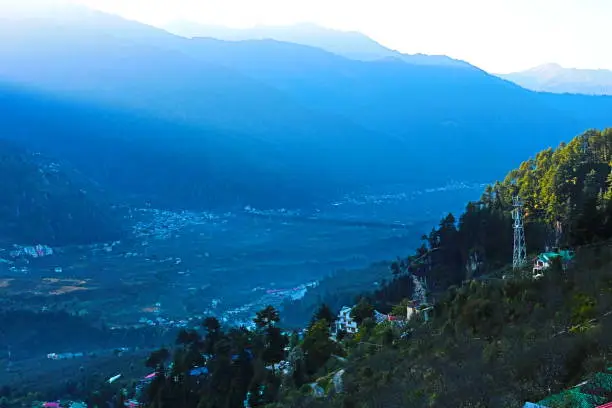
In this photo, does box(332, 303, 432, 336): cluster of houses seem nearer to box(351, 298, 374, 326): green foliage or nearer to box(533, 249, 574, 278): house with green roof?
box(351, 298, 374, 326): green foliage

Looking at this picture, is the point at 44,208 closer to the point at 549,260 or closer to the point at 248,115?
the point at 549,260

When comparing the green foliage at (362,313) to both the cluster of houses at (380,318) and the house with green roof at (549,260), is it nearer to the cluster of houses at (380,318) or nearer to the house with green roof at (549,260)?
the cluster of houses at (380,318)

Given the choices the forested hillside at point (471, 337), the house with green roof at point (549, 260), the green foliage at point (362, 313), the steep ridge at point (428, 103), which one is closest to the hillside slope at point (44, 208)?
the forested hillside at point (471, 337)

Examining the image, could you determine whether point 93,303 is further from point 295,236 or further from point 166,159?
point 166,159

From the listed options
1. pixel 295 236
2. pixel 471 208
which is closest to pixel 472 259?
pixel 471 208

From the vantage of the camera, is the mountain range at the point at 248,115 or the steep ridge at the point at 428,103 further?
the steep ridge at the point at 428,103

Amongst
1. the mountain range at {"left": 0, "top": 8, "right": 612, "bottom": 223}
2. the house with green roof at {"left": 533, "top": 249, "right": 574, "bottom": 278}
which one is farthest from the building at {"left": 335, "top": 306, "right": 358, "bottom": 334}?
the mountain range at {"left": 0, "top": 8, "right": 612, "bottom": 223}

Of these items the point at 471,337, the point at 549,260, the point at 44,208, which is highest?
the point at 549,260

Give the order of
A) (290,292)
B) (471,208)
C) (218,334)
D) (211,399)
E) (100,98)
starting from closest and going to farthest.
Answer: (211,399) < (218,334) < (471,208) < (290,292) < (100,98)

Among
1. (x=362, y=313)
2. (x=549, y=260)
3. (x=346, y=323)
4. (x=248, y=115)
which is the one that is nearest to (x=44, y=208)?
(x=346, y=323)
